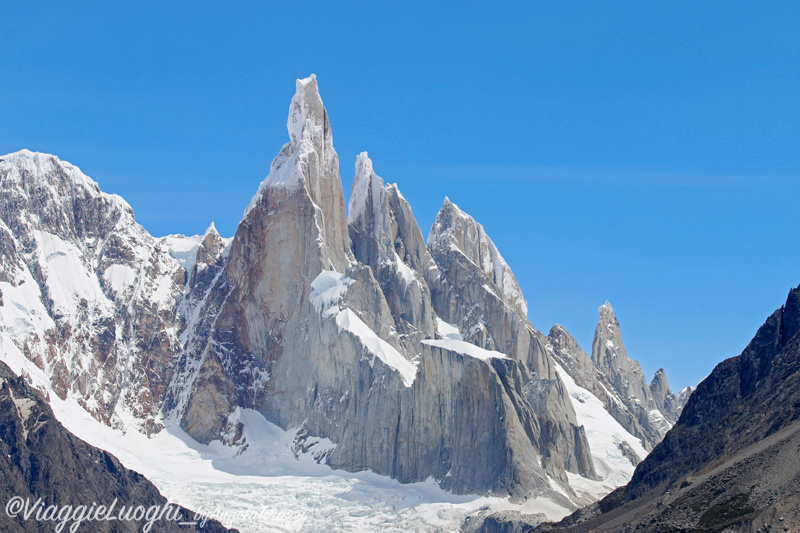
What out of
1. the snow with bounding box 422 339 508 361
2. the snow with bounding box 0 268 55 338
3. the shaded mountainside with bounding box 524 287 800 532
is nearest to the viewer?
the shaded mountainside with bounding box 524 287 800 532

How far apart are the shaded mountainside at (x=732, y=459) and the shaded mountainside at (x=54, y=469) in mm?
73253

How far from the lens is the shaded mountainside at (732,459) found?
84.3m

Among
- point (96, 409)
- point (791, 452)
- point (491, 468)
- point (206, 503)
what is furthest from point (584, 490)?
point (791, 452)

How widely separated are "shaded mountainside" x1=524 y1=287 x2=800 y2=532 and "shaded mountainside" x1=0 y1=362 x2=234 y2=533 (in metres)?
73.3

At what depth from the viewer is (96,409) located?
195 m

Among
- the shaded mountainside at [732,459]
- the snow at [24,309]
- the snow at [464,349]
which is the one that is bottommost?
the shaded mountainside at [732,459]

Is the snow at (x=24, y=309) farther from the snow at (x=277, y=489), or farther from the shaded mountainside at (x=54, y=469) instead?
the shaded mountainside at (x=54, y=469)

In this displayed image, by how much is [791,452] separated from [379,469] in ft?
356

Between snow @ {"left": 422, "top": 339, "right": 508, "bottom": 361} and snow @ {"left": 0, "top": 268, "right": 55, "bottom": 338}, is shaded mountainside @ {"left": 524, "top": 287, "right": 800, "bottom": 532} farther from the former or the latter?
snow @ {"left": 0, "top": 268, "right": 55, "bottom": 338}

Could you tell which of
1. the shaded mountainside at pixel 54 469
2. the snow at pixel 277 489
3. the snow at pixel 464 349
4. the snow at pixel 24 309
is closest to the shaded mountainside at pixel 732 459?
the snow at pixel 277 489

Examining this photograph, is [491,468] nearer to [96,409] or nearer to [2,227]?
[96,409]

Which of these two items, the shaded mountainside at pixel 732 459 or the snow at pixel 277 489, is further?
the snow at pixel 277 489

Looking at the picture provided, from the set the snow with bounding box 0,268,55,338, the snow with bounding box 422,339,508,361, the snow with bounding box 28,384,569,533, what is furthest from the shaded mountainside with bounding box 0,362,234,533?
the snow with bounding box 422,339,508,361

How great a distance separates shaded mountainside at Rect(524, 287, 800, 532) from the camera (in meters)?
84.3
